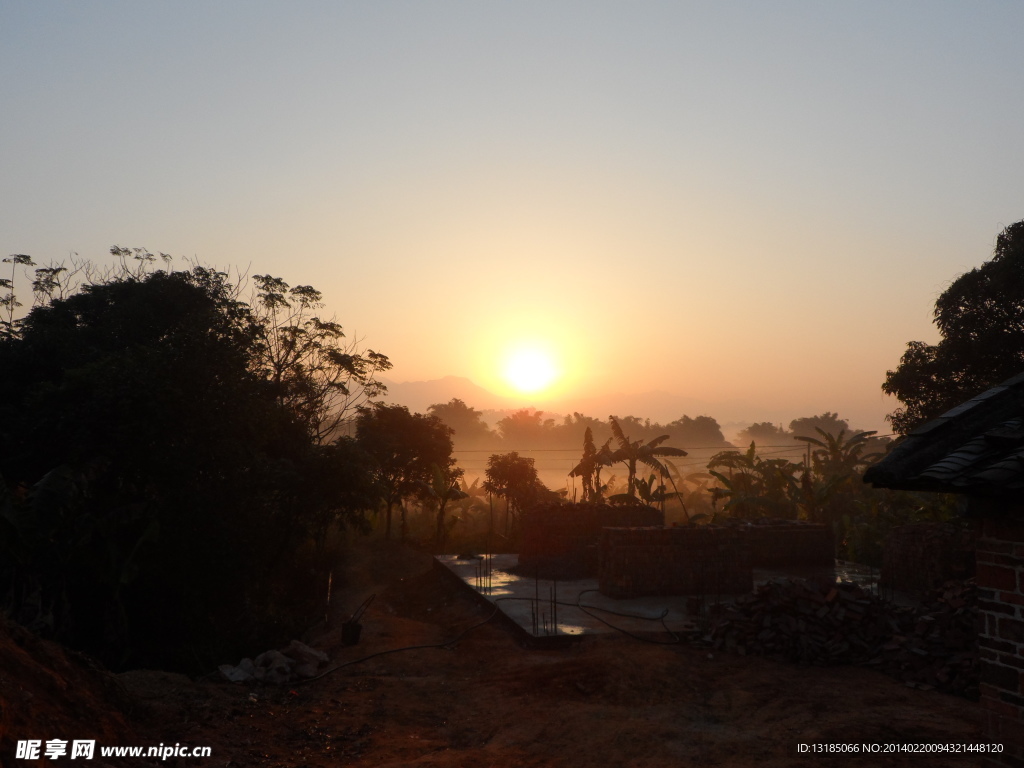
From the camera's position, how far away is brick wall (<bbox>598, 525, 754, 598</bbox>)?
16.0m

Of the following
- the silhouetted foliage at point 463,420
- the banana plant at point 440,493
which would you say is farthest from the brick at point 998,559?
the silhouetted foliage at point 463,420

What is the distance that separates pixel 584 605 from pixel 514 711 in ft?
19.3

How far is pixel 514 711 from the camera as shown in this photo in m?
9.86

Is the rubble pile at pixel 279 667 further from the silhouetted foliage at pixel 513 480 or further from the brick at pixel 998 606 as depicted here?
the silhouetted foliage at pixel 513 480

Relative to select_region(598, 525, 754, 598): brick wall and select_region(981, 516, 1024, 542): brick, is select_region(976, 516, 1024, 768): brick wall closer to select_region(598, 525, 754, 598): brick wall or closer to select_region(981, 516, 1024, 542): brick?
select_region(981, 516, 1024, 542): brick

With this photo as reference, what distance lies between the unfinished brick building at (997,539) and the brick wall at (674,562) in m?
11.2

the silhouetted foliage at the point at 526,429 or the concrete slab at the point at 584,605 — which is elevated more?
the silhouetted foliage at the point at 526,429

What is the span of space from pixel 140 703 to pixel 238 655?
266 inches

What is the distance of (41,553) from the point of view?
15133mm

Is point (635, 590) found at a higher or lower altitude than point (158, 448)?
lower

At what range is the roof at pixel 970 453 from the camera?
4.50 m

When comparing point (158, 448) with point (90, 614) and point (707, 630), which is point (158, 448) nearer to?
point (90, 614)

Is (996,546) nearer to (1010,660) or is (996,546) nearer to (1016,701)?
(1010,660)

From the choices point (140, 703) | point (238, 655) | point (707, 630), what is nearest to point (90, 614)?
point (238, 655)
